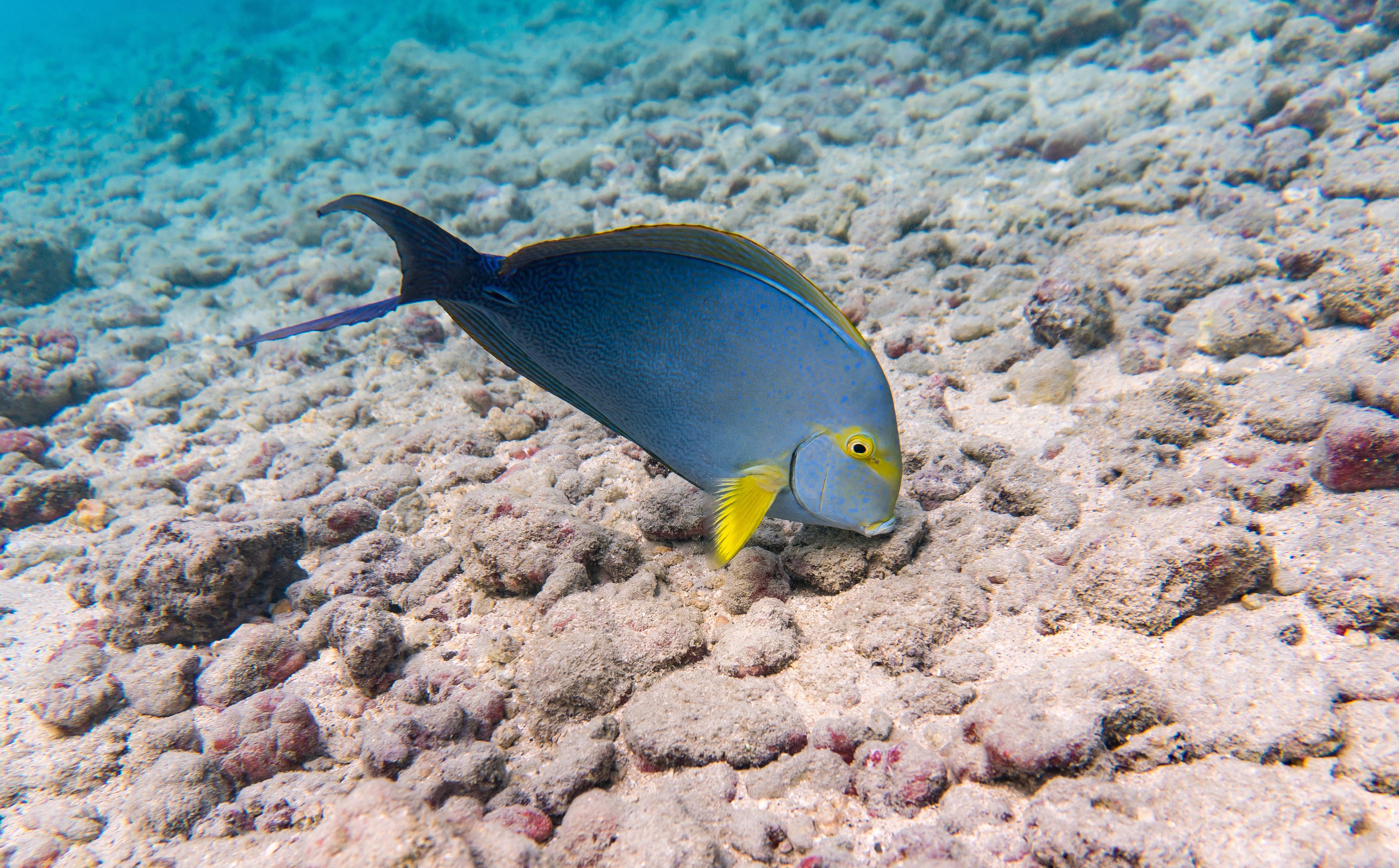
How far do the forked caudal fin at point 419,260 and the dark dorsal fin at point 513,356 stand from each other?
13cm

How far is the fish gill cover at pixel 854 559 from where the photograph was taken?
4.66ft

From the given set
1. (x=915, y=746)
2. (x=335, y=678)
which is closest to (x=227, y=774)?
(x=335, y=678)

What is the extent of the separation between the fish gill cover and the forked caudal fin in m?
0.57

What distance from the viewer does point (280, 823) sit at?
164cm

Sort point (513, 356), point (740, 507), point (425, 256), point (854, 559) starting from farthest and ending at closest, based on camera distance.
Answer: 1. point (854, 559)
2. point (513, 356)
3. point (740, 507)
4. point (425, 256)

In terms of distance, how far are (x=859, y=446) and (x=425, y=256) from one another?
1.28 meters

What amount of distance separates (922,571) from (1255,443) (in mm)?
1439

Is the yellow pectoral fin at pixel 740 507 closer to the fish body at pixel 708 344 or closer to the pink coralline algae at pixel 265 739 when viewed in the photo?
the fish body at pixel 708 344

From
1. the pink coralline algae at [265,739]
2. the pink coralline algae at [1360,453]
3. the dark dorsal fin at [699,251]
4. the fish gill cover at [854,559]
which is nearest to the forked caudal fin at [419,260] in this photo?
the dark dorsal fin at [699,251]

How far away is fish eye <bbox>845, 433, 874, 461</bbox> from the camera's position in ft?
5.28

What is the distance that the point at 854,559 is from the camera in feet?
6.85

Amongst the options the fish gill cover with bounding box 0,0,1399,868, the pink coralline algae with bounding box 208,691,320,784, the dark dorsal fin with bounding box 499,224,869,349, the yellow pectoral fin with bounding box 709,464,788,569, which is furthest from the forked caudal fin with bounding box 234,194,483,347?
the pink coralline algae with bounding box 208,691,320,784

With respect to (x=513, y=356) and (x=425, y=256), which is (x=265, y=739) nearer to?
(x=513, y=356)

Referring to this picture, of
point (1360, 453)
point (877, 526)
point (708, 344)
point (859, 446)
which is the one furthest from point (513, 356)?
A: point (1360, 453)
